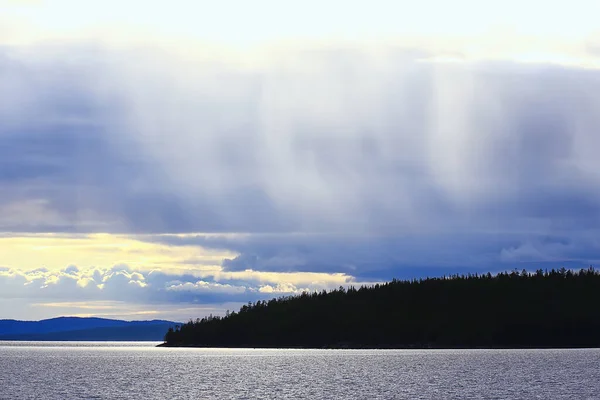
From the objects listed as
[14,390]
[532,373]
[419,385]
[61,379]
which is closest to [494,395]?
[419,385]

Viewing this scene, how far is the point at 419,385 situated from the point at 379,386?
8.15 metres

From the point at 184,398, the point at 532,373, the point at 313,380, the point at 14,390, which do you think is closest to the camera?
the point at 184,398

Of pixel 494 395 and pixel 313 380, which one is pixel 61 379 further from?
pixel 494 395

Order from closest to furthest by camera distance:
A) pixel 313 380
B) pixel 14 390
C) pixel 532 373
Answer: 1. pixel 14 390
2. pixel 313 380
3. pixel 532 373

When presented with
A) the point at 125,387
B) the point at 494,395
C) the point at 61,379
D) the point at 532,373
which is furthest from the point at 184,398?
the point at 532,373

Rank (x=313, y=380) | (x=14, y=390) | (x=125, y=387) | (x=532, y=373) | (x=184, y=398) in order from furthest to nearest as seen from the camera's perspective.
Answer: (x=532, y=373) < (x=313, y=380) < (x=125, y=387) < (x=14, y=390) < (x=184, y=398)

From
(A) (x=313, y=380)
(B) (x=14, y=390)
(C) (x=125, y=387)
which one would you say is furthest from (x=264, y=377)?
(B) (x=14, y=390)

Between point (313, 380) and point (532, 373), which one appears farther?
point (532, 373)

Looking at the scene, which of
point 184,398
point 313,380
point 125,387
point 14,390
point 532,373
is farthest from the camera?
point 532,373

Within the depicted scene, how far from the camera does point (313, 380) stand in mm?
184750

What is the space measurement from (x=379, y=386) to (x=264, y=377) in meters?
39.8

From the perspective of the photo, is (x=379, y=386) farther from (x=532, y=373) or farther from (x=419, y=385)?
(x=532, y=373)

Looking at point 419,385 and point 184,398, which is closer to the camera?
point 184,398

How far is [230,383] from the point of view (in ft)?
575
